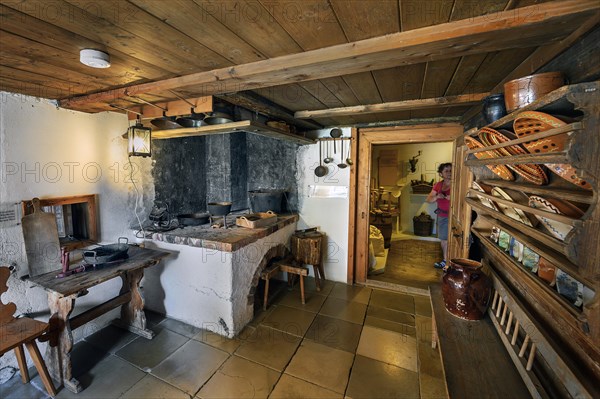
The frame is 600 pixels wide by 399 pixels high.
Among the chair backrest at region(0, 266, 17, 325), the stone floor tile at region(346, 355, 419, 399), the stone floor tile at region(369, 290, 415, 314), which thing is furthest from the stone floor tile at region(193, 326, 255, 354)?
the stone floor tile at region(369, 290, 415, 314)

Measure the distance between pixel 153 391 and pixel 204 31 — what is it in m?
2.15

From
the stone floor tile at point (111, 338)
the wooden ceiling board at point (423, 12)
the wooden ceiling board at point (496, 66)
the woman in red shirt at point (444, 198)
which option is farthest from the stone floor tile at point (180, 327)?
the woman in red shirt at point (444, 198)

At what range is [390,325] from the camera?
2.49 metres

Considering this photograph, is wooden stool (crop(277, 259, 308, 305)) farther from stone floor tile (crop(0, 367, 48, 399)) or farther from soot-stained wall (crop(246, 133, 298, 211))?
stone floor tile (crop(0, 367, 48, 399))

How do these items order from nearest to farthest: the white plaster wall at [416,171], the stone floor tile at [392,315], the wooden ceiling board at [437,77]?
1. the wooden ceiling board at [437,77]
2. the stone floor tile at [392,315]
3. the white plaster wall at [416,171]

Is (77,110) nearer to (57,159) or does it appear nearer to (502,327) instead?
(57,159)

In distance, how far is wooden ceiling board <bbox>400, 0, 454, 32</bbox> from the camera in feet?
2.96

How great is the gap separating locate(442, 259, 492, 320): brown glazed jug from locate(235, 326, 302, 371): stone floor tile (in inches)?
50.5

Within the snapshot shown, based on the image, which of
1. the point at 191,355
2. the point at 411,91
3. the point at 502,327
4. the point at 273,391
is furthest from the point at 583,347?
the point at 191,355

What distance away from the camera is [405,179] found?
19.5 feet

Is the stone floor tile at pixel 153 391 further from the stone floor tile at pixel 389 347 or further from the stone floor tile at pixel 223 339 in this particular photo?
the stone floor tile at pixel 389 347

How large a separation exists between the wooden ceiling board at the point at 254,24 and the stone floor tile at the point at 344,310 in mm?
2402

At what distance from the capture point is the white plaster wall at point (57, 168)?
1.81 m

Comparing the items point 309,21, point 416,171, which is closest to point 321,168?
point 309,21
